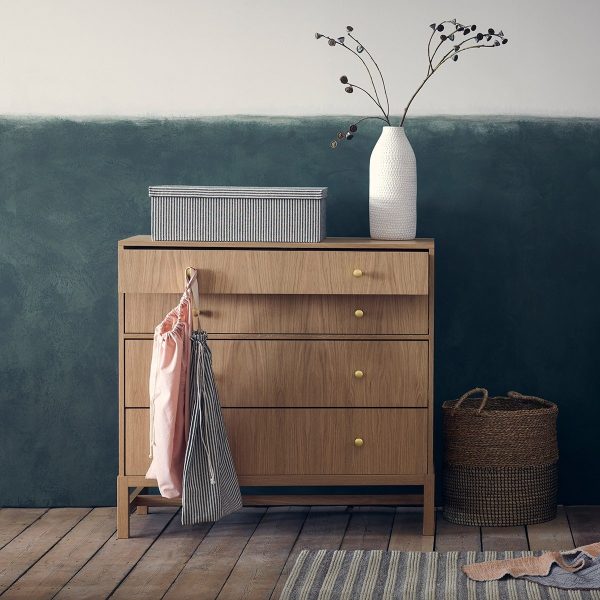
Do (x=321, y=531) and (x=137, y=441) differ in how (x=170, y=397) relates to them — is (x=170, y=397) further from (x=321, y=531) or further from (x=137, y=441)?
(x=321, y=531)

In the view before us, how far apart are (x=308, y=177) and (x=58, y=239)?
0.85 m

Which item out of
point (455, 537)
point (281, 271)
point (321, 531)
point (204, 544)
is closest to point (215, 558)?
point (204, 544)

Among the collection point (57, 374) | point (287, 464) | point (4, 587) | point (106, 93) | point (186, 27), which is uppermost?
point (186, 27)

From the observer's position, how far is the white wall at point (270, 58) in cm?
345

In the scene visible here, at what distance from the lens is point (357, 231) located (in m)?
3.52

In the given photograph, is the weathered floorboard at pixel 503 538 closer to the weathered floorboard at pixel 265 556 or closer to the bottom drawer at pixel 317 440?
the bottom drawer at pixel 317 440

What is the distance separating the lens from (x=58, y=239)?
352cm

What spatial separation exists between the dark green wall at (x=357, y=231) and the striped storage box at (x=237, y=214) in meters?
0.43

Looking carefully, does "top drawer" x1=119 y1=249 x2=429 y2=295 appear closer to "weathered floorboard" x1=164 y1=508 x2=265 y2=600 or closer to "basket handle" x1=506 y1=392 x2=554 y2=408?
"basket handle" x1=506 y1=392 x2=554 y2=408

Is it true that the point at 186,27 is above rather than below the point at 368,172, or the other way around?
above

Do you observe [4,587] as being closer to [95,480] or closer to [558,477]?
[95,480]

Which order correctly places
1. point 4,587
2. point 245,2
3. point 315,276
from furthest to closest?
point 245,2 < point 315,276 < point 4,587

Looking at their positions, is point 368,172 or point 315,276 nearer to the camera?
point 315,276

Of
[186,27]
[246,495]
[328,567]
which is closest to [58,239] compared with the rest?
[186,27]
